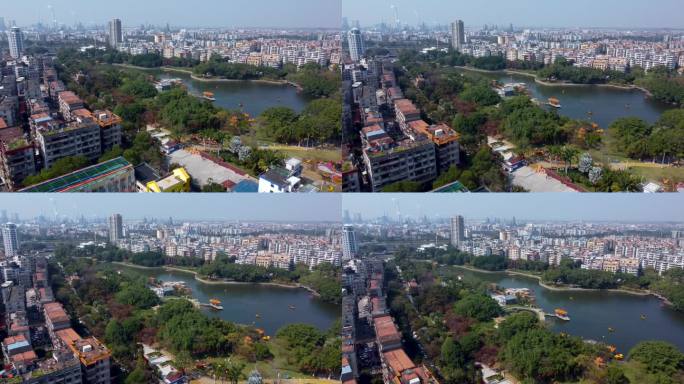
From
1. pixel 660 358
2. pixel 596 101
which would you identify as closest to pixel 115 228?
pixel 596 101

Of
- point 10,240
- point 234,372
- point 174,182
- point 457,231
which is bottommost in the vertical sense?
point 234,372

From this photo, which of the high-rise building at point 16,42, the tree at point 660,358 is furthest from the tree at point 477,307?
the high-rise building at point 16,42

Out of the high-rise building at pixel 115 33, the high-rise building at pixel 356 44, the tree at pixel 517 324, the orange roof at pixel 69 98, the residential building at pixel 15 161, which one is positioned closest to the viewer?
the residential building at pixel 15 161

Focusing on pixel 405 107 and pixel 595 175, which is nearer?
pixel 595 175

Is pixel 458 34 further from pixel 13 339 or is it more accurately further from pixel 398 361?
pixel 13 339

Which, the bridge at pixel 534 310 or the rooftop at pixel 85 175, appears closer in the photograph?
the rooftop at pixel 85 175

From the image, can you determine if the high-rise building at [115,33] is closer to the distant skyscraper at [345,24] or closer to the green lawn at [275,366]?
the distant skyscraper at [345,24]

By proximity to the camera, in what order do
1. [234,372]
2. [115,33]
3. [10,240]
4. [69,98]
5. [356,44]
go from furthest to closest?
1. [10,240]
2. [234,372]
3. [115,33]
4. [69,98]
5. [356,44]
